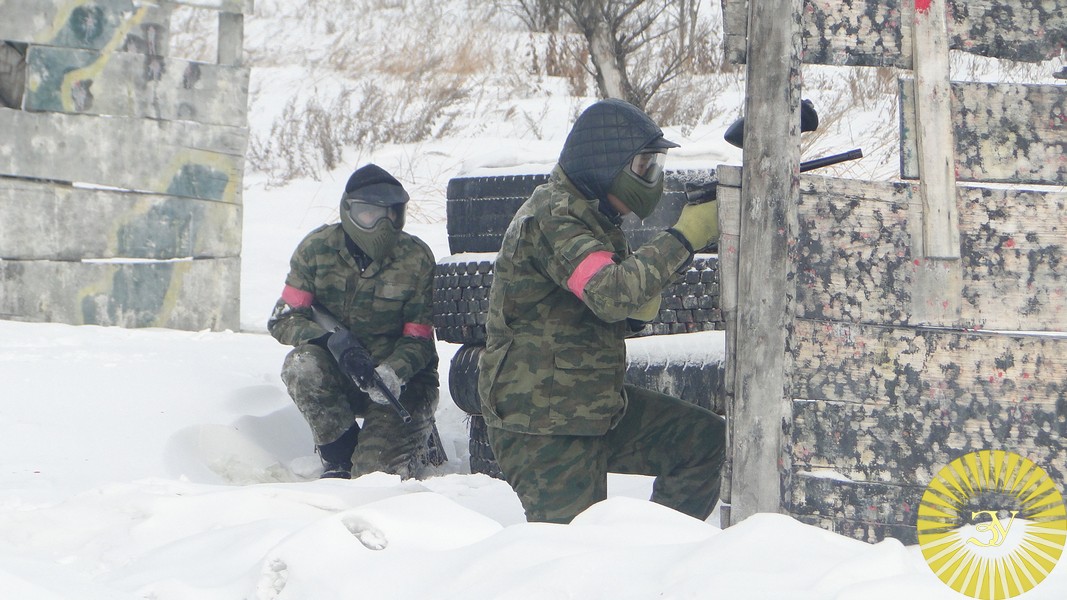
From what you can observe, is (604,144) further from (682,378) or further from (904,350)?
(682,378)

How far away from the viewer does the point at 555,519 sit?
9.98ft

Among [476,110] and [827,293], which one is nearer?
[827,293]

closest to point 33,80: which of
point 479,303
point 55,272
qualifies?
point 55,272

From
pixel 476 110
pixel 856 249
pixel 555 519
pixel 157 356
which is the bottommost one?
pixel 555 519

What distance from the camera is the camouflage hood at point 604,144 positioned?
3.02 meters

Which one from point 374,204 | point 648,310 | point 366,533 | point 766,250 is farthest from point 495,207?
point 366,533

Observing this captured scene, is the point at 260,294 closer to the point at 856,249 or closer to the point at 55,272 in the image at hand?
the point at 55,272

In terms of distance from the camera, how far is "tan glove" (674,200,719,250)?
9.29 feet

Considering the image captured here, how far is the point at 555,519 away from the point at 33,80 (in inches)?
175

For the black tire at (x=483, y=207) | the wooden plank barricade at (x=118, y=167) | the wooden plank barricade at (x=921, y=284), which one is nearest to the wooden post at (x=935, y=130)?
the wooden plank barricade at (x=921, y=284)

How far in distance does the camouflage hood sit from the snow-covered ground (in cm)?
92

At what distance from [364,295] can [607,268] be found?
2.00 metres

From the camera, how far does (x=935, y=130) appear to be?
8.53 feet

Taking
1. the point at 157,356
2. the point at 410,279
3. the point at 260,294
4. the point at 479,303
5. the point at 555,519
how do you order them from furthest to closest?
the point at 260,294 → the point at 157,356 → the point at 410,279 → the point at 479,303 → the point at 555,519
